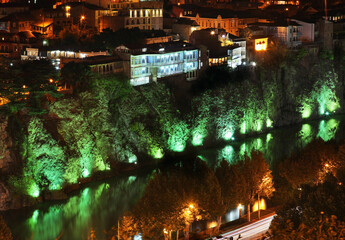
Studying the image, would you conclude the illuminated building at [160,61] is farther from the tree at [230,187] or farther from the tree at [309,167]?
the tree at [230,187]

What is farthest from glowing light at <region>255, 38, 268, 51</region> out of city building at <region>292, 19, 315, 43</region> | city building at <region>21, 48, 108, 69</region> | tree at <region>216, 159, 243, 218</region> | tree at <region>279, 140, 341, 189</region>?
tree at <region>216, 159, 243, 218</region>

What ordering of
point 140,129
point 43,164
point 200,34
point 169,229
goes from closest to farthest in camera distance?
point 169,229 < point 43,164 < point 140,129 < point 200,34

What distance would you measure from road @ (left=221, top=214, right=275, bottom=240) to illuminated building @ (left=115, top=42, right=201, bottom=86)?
15568 mm

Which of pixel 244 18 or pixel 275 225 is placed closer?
pixel 275 225

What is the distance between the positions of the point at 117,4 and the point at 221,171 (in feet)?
75.4

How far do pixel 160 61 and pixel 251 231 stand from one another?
17715 mm

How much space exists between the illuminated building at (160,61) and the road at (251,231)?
15568 millimetres

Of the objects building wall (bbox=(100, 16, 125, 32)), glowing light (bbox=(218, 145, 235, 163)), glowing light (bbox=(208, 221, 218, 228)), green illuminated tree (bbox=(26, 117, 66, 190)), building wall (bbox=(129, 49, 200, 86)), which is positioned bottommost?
glowing light (bbox=(218, 145, 235, 163))

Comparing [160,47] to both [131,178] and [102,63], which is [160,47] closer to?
[102,63]

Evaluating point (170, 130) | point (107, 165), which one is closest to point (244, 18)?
point (170, 130)

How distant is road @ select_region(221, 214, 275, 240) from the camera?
24203 millimetres

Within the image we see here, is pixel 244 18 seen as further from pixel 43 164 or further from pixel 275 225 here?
pixel 275 225

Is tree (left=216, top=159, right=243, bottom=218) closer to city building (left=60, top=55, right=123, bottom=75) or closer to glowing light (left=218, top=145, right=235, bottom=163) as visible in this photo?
glowing light (left=218, top=145, right=235, bottom=163)

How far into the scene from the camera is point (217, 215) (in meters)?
24.7
